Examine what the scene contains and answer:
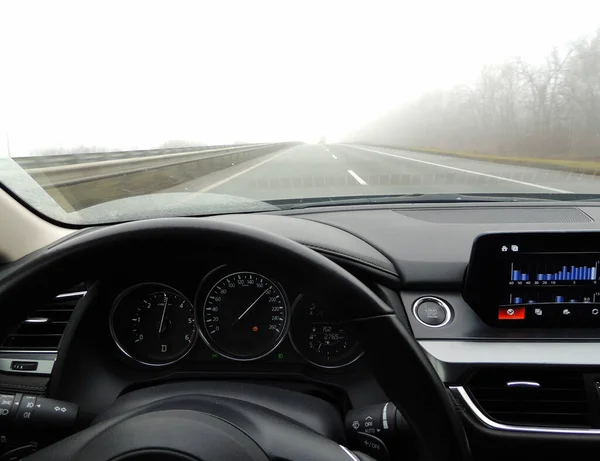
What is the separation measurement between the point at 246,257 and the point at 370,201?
242 centimetres

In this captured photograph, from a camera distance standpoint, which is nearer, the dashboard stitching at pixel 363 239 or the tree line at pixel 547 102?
the dashboard stitching at pixel 363 239

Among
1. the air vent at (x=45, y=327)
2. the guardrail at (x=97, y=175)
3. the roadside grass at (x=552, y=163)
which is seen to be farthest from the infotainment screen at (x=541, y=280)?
the roadside grass at (x=552, y=163)

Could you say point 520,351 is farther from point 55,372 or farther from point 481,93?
point 481,93

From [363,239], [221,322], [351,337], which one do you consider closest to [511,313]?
[351,337]

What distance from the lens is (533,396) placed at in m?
2.71

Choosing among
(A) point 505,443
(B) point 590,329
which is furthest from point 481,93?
(A) point 505,443

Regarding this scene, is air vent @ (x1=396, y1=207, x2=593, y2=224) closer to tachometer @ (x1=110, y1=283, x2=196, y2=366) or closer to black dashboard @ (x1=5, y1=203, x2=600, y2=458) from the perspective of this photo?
black dashboard @ (x1=5, y1=203, x2=600, y2=458)

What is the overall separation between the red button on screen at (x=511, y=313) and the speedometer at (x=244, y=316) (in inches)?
40.0

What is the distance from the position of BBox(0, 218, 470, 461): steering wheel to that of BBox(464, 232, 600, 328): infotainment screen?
123 centimetres

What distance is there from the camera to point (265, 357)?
2.85 m

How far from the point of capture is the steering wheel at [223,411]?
1.68 m

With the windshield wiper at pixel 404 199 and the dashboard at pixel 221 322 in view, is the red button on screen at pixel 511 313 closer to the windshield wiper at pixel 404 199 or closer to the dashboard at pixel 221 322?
the dashboard at pixel 221 322

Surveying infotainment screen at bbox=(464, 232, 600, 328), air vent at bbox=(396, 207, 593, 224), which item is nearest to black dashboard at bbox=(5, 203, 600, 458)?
infotainment screen at bbox=(464, 232, 600, 328)

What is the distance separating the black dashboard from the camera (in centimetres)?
271
